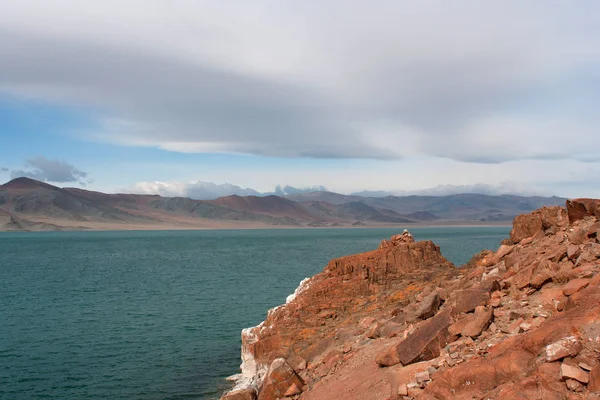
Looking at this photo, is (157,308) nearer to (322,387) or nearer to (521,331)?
(322,387)

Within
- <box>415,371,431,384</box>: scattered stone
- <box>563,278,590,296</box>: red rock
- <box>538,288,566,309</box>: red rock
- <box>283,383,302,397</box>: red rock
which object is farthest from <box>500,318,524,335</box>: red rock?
<box>283,383,302,397</box>: red rock

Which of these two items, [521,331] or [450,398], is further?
[521,331]

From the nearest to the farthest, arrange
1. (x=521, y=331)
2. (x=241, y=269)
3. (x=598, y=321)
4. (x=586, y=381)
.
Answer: (x=586, y=381) → (x=598, y=321) → (x=521, y=331) → (x=241, y=269)

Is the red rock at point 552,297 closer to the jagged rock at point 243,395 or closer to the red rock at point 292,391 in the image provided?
the red rock at point 292,391

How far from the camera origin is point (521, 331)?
357 inches

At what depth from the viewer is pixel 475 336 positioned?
9719 millimetres

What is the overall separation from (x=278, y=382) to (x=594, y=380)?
24.9 ft

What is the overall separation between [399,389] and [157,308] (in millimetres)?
28072

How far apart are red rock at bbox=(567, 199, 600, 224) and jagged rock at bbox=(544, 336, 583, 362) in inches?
285

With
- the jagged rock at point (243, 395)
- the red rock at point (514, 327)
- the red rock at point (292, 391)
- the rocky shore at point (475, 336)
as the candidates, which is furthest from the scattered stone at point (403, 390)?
the jagged rock at point (243, 395)

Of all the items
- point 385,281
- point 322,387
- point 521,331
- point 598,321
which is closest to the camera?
point 598,321

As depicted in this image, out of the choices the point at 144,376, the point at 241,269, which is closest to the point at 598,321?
the point at 144,376

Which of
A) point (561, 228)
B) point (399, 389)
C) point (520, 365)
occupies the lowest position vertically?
point (399, 389)

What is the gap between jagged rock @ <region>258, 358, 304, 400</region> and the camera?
12203 millimetres
